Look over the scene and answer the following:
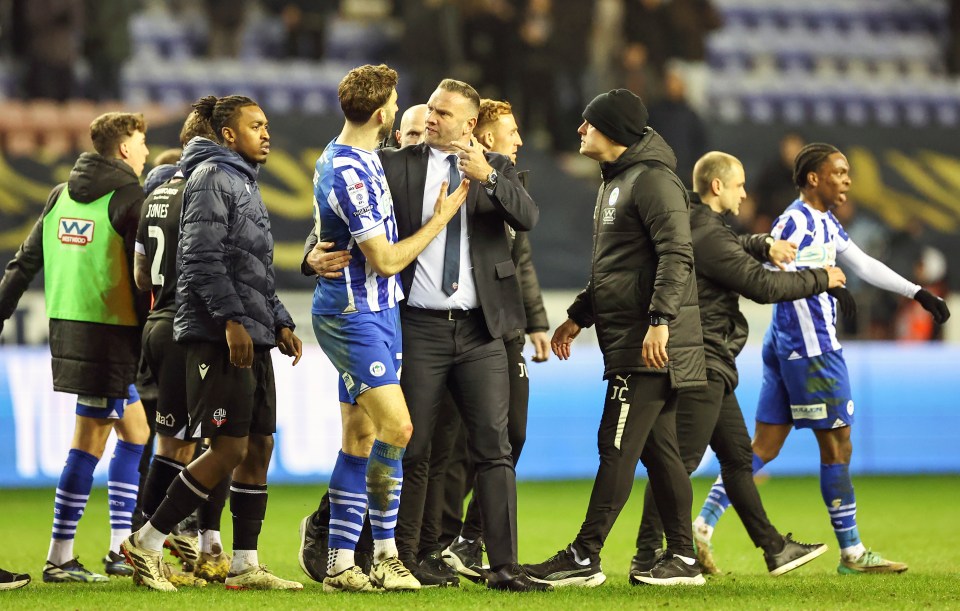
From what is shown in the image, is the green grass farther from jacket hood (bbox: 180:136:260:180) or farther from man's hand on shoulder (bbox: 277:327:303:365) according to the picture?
jacket hood (bbox: 180:136:260:180)

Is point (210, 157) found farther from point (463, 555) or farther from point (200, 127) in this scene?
point (463, 555)

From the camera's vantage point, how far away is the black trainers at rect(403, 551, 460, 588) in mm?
5668

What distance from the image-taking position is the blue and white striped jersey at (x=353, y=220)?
204 inches

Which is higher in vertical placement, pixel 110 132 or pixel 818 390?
pixel 110 132

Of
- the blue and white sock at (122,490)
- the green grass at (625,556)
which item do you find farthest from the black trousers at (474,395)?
the blue and white sock at (122,490)

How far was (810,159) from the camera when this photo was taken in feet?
A: 22.1

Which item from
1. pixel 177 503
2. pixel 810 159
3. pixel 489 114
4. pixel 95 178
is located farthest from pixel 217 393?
pixel 810 159

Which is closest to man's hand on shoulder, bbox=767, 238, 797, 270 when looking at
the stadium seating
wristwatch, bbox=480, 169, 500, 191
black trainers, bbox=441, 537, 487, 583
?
wristwatch, bbox=480, 169, 500, 191

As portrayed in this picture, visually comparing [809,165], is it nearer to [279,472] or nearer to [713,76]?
[279,472]

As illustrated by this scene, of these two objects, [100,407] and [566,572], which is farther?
[100,407]

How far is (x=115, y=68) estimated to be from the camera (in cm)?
1544

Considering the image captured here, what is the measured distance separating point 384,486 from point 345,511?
0.72 feet

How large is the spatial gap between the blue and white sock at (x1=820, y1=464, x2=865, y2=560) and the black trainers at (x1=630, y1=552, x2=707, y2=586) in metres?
1.12

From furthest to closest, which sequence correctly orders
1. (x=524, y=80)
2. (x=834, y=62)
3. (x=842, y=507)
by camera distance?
1. (x=834, y=62)
2. (x=524, y=80)
3. (x=842, y=507)
